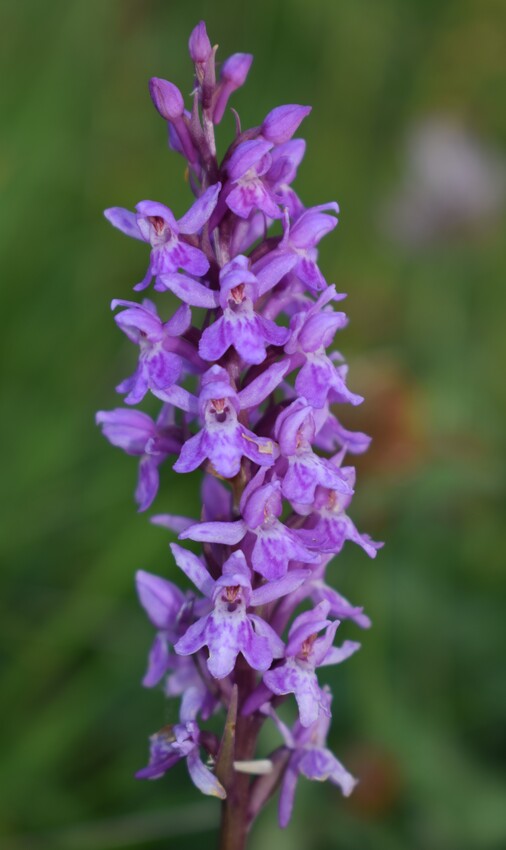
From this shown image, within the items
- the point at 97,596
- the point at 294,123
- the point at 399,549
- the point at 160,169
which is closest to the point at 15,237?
the point at 160,169

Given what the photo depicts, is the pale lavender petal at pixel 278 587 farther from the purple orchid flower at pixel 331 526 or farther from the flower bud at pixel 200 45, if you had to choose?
the flower bud at pixel 200 45

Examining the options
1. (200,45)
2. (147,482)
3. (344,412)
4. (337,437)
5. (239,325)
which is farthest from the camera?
(344,412)

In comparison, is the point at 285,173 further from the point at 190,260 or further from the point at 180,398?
the point at 180,398

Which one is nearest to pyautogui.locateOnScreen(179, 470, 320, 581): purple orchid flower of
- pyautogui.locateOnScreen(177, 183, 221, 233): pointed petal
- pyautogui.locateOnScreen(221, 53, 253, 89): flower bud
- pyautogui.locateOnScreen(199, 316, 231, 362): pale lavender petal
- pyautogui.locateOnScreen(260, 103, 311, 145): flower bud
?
pyautogui.locateOnScreen(199, 316, 231, 362): pale lavender petal

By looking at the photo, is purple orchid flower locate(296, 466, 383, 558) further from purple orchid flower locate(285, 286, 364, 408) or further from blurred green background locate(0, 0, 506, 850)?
blurred green background locate(0, 0, 506, 850)

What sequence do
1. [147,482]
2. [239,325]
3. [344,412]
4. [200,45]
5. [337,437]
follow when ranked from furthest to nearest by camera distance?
[344,412], [337,437], [147,482], [200,45], [239,325]

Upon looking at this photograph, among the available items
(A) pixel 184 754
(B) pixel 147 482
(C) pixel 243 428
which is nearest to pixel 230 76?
(C) pixel 243 428

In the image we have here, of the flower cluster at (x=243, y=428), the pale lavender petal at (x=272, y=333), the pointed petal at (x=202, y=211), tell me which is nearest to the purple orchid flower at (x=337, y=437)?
the flower cluster at (x=243, y=428)

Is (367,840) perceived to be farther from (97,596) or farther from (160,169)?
(160,169)
